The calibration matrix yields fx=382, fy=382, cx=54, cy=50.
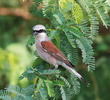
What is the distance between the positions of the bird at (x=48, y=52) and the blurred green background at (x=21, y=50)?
1.56 metres

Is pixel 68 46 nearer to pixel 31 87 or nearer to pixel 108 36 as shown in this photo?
pixel 31 87

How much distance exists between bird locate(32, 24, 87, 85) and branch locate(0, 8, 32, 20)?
346 centimetres

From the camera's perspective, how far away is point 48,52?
473 cm

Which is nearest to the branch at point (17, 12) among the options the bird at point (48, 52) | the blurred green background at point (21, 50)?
the blurred green background at point (21, 50)

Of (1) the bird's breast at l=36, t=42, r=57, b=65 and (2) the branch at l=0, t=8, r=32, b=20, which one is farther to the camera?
(2) the branch at l=0, t=8, r=32, b=20

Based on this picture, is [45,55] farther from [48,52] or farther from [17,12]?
[17,12]

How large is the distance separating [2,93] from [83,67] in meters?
3.81

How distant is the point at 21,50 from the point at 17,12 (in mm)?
1388

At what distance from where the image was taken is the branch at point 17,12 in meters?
8.16

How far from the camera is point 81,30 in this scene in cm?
412

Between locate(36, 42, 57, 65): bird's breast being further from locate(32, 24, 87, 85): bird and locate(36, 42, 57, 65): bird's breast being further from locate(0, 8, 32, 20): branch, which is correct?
locate(0, 8, 32, 20): branch

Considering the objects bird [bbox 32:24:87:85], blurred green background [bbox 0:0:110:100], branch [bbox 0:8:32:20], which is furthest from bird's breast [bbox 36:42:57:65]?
branch [bbox 0:8:32:20]

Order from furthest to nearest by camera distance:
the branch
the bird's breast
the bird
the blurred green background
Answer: the branch → the blurred green background → the bird's breast → the bird

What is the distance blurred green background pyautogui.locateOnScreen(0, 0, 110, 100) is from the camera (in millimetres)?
6789
